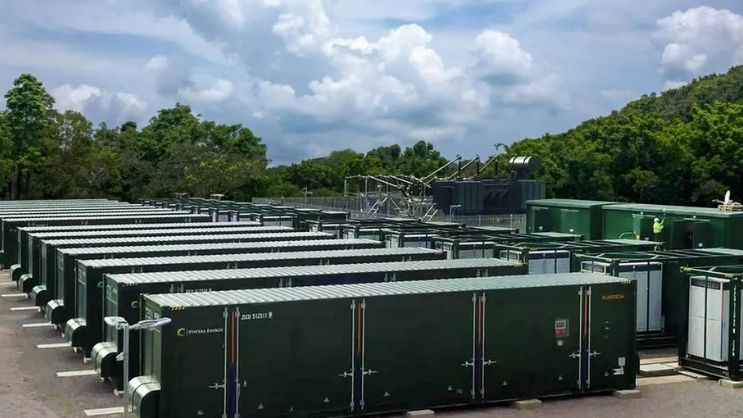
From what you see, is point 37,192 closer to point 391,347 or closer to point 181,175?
point 181,175

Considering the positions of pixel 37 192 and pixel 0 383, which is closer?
pixel 0 383

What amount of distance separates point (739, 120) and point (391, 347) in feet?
207

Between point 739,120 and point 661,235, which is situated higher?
point 739,120

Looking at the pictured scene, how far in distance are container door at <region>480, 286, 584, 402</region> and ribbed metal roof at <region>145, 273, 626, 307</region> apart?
291 mm

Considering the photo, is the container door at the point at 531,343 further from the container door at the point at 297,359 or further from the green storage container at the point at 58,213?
the green storage container at the point at 58,213

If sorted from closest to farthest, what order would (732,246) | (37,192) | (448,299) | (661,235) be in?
(448,299) → (732,246) → (661,235) → (37,192)

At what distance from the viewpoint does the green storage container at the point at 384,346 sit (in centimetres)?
1471

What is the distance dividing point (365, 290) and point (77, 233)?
665 inches

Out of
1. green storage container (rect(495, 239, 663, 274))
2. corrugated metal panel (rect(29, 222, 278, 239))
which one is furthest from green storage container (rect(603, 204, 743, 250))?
corrugated metal panel (rect(29, 222, 278, 239))

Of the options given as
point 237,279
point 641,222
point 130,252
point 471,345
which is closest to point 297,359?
point 471,345

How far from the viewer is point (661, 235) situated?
33.9 m

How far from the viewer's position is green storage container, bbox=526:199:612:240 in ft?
125

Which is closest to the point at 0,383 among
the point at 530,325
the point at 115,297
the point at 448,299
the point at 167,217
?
the point at 115,297

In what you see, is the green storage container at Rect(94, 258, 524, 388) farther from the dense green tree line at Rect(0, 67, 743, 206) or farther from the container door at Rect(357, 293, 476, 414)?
the dense green tree line at Rect(0, 67, 743, 206)
